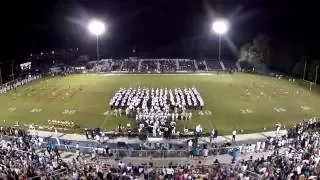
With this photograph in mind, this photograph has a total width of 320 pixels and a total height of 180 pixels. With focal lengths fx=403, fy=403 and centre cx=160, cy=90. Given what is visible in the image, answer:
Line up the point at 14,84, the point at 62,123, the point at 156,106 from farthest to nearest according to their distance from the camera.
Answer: the point at 14,84
the point at 156,106
the point at 62,123

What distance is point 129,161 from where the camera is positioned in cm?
2606

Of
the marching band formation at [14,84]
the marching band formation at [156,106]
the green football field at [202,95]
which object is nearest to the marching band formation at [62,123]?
the green football field at [202,95]

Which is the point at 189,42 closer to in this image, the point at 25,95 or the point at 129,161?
the point at 25,95

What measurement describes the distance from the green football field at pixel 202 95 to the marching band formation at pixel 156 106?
1.09m

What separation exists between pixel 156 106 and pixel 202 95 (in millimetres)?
9741

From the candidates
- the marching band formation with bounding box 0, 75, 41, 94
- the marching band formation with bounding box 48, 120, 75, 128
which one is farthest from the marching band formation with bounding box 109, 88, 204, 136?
the marching band formation with bounding box 0, 75, 41, 94

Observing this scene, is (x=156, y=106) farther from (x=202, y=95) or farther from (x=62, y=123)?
(x=202, y=95)

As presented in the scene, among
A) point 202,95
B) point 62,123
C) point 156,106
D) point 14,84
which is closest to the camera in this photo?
point 62,123

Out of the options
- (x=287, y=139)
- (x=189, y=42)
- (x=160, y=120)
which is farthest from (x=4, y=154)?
(x=189, y=42)

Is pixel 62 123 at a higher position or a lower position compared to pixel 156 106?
lower

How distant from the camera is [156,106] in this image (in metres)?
38.8

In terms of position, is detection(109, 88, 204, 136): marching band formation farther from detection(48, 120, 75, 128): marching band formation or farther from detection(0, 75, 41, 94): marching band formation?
detection(0, 75, 41, 94): marching band formation

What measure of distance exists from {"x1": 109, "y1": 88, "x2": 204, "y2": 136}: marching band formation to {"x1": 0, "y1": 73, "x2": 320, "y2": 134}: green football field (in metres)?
1.09

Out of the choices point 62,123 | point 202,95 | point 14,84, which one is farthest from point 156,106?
point 14,84
